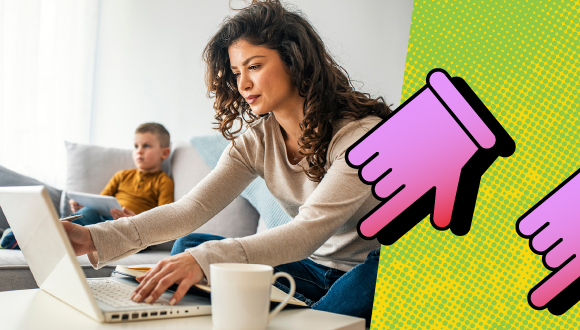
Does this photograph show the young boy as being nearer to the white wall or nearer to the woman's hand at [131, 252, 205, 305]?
the white wall

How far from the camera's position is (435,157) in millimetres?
826

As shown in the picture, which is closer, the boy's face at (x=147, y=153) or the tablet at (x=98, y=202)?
the tablet at (x=98, y=202)

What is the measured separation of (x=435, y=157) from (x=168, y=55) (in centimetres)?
209

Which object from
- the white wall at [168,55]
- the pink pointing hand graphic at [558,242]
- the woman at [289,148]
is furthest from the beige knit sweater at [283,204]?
the white wall at [168,55]

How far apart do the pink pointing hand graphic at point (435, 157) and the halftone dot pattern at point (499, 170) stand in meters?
0.02

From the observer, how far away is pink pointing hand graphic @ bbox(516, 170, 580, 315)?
0.70 meters

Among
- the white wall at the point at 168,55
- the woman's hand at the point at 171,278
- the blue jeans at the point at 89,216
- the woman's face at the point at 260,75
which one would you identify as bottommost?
the blue jeans at the point at 89,216

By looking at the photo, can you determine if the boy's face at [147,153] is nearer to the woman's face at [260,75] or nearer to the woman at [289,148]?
the woman at [289,148]

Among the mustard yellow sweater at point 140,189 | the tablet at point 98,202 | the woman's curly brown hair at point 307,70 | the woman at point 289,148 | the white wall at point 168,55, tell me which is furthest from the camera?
the mustard yellow sweater at point 140,189

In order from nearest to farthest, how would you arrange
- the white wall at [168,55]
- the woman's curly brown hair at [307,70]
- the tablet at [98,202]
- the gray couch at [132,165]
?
the woman's curly brown hair at [307,70] < the tablet at [98,202] < the gray couch at [132,165] < the white wall at [168,55]

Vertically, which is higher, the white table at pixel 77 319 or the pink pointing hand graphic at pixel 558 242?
the pink pointing hand graphic at pixel 558 242

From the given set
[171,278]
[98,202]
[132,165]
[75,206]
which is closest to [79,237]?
[171,278]

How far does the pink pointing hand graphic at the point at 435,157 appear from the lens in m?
0.79

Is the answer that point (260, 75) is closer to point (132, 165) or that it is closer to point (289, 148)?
point (289, 148)
